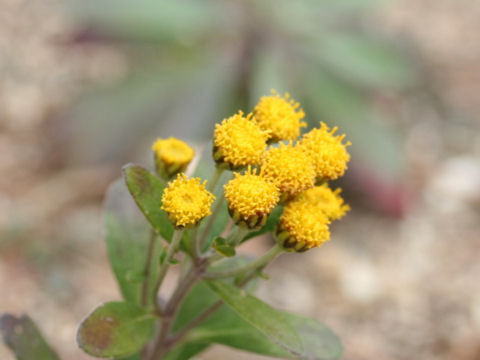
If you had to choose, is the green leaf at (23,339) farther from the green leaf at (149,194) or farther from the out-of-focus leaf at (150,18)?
the out-of-focus leaf at (150,18)

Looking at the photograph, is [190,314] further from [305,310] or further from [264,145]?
[305,310]

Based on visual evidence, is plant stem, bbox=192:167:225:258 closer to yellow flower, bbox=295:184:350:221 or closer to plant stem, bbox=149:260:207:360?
plant stem, bbox=149:260:207:360

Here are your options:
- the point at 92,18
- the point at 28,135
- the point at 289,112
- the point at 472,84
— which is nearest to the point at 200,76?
the point at 92,18

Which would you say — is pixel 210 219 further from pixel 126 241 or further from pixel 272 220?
pixel 126 241

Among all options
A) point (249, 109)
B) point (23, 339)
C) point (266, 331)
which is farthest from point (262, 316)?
point (249, 109)

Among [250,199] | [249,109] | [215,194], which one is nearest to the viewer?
[250,199]

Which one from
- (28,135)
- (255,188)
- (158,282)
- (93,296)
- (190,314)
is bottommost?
(93,296)

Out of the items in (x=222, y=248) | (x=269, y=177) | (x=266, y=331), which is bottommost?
(x=266, y=331)
